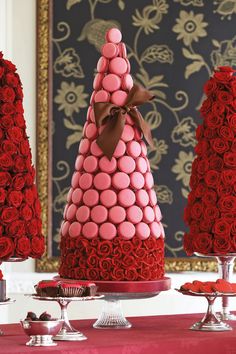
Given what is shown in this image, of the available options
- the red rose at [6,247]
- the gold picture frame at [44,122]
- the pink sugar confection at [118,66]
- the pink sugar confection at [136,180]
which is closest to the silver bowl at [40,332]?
the red rose at [6,247]

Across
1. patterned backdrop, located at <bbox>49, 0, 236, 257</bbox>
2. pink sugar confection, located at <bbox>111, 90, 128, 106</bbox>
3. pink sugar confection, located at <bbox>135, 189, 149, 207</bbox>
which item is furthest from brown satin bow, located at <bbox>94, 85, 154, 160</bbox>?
patterned backdrop, located at <bbox>49, 0, 236, 257</bbox>

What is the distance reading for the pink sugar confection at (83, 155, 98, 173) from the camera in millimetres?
2162

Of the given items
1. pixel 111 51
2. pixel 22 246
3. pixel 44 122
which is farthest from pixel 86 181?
pixel 44 122

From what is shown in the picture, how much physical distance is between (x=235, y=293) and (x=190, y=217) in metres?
0.34

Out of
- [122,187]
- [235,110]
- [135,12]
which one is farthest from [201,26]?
[122,187]

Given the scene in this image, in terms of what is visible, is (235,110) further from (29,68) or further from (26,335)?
(29,68)

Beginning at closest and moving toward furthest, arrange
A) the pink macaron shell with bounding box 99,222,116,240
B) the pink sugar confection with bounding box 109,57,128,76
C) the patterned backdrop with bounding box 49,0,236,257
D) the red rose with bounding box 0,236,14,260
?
1. the red rose with bounding box 0,236,14,260
2. the pink macaron shell with bounding box 99,222,116,240
3. the pink sugar confection with bounding box 109,57,128,76
4. the patterned backdrop with bounding box 49,0,236,257

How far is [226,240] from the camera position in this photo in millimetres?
2250

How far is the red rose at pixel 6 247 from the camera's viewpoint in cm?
201

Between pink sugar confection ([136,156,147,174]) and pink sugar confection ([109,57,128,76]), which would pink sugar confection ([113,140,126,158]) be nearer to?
pink sugar confection ([136,156,147,174])

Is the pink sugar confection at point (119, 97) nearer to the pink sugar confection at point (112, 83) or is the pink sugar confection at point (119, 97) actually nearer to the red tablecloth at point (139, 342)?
the pink sugar confection at point (112, 83)

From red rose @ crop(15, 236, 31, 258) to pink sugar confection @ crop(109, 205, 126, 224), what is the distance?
0.23 m

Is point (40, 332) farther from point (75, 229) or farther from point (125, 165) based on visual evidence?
point (125, 165)

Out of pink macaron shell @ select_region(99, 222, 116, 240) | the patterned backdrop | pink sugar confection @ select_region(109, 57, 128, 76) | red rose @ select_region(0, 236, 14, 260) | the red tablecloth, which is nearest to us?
the red tablecloth
